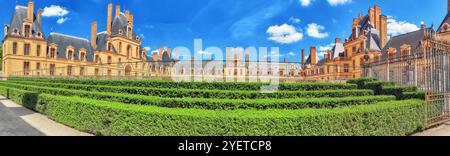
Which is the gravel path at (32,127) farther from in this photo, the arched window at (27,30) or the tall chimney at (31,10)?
the tall chimney at (31,10)

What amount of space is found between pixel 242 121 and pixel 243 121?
2 cm

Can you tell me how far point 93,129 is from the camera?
20.3 ft

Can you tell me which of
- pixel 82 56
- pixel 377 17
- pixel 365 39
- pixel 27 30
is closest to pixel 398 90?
pixel 365 39

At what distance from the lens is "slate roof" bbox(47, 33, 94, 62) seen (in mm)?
32875

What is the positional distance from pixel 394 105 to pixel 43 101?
13.5 meters

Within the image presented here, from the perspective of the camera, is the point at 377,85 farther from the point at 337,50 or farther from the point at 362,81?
the point at 337,50

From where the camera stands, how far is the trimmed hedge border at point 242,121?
450 cm

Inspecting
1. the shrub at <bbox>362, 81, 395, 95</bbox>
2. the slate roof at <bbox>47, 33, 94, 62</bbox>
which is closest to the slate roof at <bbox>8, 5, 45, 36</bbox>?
the slate roof at <bbox>47, 33, 94, 62</bbox>

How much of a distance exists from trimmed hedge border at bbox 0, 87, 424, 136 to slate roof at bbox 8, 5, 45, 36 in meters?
33.9

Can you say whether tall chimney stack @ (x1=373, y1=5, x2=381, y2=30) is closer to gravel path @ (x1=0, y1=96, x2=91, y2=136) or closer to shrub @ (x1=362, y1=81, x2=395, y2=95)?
shrub @ (x1=362, y1=81, x2=395, y2=95)

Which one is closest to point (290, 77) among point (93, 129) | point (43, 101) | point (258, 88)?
point (258, 88)

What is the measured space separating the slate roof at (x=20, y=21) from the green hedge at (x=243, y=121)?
111ft
